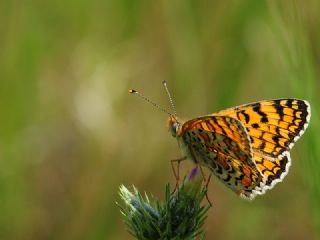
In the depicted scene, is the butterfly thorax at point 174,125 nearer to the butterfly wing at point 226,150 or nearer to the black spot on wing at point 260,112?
the butterfly wing at point 226,150

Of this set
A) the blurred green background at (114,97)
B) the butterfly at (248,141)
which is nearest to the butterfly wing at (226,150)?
the butterfly at (248,141)

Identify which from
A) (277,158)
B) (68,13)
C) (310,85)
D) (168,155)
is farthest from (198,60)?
(310,85)

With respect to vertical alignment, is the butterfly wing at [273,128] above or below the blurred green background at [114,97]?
below

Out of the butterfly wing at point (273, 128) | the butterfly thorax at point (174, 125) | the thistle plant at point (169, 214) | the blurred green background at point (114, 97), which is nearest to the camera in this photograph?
the thistle plant at point (169, 214)

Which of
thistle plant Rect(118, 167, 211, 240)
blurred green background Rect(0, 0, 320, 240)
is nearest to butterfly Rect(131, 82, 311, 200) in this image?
thistle plant Rect(118, 167, 211, 240)

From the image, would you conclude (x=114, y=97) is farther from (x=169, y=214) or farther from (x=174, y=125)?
(x=169, y=214)

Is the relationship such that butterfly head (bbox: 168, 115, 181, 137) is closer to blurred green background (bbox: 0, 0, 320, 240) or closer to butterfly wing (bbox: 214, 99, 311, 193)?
butterfly wing (bbox: 214, 99, 311, 193)

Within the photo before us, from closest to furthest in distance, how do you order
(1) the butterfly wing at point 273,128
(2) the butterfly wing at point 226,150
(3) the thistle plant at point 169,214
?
1. (3) the thistle plant at point 169,214
2. (2) the butterfly wing at point 226,150
3. (1) the butterfly wing at point 273,128
